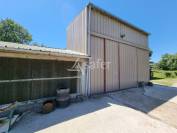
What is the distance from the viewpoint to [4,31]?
19188 millimetres

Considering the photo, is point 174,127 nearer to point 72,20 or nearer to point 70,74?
point 70,74

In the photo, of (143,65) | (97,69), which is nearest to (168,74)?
(143,65)

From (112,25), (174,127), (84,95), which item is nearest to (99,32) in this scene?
(112,25)

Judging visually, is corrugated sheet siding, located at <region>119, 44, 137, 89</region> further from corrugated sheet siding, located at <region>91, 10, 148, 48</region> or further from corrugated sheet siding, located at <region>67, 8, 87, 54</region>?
corrugated sheet siding, located at <region>67, 8, 87, 54</region>

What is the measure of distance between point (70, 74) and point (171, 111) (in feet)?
14.6

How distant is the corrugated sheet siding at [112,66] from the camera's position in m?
6.55

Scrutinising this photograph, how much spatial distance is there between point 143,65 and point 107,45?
4.99 meters

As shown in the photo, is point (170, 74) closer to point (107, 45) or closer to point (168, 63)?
point (168, 63)

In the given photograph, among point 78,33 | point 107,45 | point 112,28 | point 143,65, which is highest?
point 112,28

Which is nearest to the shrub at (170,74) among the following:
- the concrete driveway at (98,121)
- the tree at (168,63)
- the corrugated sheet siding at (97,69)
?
the tree at (168,63)

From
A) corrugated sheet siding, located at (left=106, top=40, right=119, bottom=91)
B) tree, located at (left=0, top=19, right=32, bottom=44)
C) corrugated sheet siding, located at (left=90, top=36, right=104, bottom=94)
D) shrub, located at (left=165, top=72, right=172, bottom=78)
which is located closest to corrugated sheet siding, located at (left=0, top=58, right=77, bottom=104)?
corrugated sheet siding, located at (left=90, top=36, right=104, bottom=94)

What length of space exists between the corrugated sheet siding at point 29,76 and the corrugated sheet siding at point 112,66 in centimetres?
260

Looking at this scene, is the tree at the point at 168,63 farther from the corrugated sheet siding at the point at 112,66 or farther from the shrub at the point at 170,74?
the corrugated sheet siding at the point at 112,66

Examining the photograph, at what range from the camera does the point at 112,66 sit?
6.78 metres
